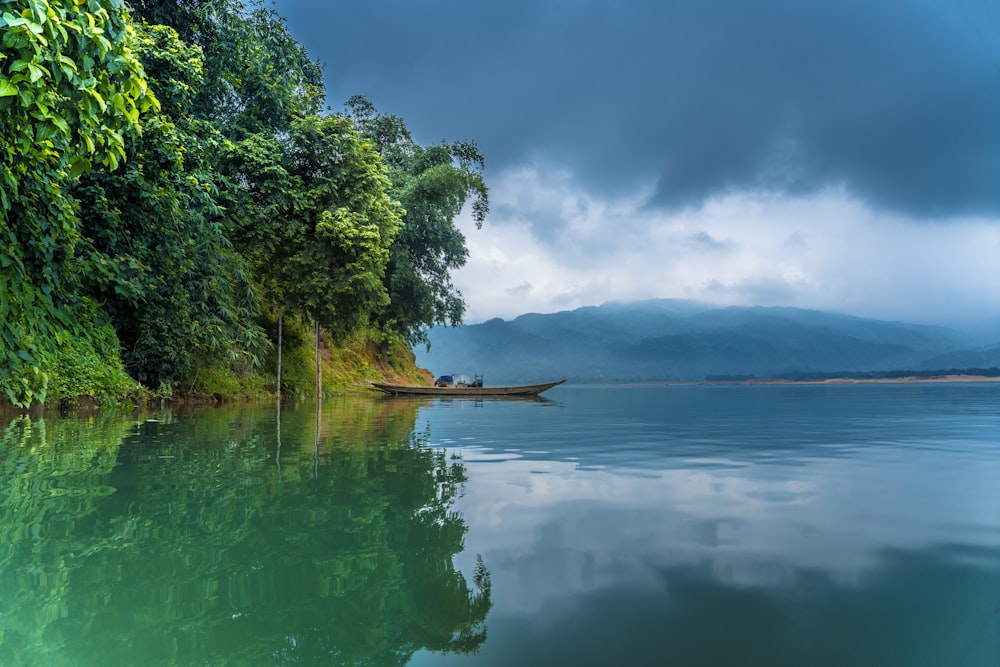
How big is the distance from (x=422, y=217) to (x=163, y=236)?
18.7 meters

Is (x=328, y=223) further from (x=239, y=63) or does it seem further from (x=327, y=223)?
(x=239, y=63)

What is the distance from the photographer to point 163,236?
1429 cm

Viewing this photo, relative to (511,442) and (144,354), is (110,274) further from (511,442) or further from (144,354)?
(511,442)

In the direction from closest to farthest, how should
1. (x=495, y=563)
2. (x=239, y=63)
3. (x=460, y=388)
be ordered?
(x=495, y=563) → (x=239, y=63) → (x=460, y=388)

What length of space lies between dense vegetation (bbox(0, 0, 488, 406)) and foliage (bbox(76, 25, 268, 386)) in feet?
0.19

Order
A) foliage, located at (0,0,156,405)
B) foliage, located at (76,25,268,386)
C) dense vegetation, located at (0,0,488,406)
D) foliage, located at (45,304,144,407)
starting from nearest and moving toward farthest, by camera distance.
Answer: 1. foliage, located at (0,0,156,405)
2. dense vegetation, located at (0,0,488,406)
3. foliage, located at (45,304,144,407)
4. foliage, located at (76,25,268,386)

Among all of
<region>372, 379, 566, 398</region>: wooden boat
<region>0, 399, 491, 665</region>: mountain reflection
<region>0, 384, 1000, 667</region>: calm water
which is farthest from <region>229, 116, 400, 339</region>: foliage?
<region>0, 399, 491, 665</region>: mountain reflection

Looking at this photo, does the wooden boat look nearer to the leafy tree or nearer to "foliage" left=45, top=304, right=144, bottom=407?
the leafy tree

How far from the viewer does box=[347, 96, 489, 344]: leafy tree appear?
3209cm

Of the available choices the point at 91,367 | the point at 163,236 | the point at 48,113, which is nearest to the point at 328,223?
the point at 163,236

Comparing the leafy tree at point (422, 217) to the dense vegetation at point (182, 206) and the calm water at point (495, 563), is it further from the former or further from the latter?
the calm water at point (495, 563)

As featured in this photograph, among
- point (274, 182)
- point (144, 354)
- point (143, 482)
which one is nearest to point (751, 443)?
point (143, 482)

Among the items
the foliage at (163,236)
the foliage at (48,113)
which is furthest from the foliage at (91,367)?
the foliage at (48,113)

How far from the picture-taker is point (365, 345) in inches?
1736
